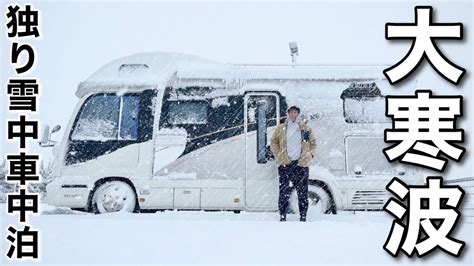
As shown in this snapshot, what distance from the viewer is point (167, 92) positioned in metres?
8.27

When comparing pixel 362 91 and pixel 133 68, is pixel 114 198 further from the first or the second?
pixel 362 91

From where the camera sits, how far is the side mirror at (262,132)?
8102 mm

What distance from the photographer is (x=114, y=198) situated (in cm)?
811

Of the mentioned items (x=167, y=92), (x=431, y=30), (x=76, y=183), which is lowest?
(x=76, y=183)

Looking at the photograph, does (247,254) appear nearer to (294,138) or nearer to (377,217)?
(294,138)

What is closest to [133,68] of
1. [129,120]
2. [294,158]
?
[129,120]

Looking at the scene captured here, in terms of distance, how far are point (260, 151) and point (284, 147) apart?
112cm

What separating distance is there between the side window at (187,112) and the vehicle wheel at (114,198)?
1243mm

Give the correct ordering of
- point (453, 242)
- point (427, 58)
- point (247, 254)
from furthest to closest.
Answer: point (427, 58), point (453, 242), point (247, 254)

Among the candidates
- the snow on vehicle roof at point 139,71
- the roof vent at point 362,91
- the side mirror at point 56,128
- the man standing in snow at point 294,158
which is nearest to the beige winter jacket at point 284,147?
the man standing in snow at point 294,158

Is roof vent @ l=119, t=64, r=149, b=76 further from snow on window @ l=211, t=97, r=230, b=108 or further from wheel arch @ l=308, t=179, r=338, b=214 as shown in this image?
wheel arch @ l=308, t=179, r=338, b=214

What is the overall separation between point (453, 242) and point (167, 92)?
471cm

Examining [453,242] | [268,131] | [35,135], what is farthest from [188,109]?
[453,242]

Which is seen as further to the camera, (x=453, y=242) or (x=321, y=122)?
(x=321, y=122)
